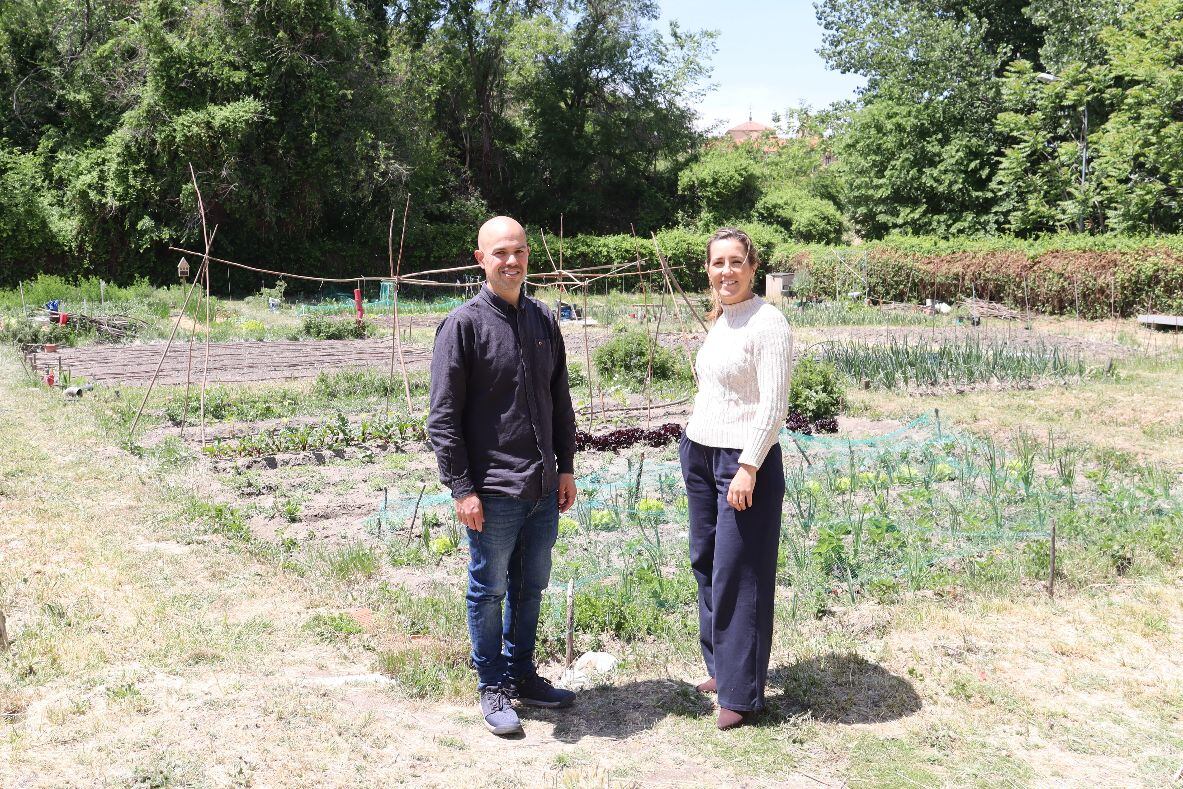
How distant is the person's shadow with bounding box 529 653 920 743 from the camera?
3.35 m

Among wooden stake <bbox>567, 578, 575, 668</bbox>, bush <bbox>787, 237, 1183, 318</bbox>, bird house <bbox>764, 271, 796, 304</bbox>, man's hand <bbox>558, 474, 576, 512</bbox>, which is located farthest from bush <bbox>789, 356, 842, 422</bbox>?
bird house <bbox>764, 271, 796, 304</bbox>

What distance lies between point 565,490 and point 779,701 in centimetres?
107

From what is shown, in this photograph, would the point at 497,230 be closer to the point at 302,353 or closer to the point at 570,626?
the point at 570,626

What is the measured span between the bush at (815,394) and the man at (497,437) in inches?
224

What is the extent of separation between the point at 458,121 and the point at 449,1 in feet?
12.1

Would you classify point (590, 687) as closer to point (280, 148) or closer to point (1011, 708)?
point (1011, 708)

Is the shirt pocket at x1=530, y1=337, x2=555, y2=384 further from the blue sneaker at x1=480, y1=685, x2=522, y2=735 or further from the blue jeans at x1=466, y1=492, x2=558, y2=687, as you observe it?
the blue sneaker at x1=480, y1=685, x2=522, y2=735

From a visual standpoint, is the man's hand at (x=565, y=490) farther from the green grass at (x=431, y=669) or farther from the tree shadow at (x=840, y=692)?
the tree shadow at (x=840, y=692)

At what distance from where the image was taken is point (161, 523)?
5.81m

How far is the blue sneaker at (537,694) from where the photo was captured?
345 cm

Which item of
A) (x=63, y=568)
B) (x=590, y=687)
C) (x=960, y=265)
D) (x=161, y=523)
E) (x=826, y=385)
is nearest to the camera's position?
(x=590, y=687)

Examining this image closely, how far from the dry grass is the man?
14.6 inches

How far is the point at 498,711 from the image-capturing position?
3277 mm

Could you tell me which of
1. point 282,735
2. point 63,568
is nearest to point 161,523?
point 63,568
